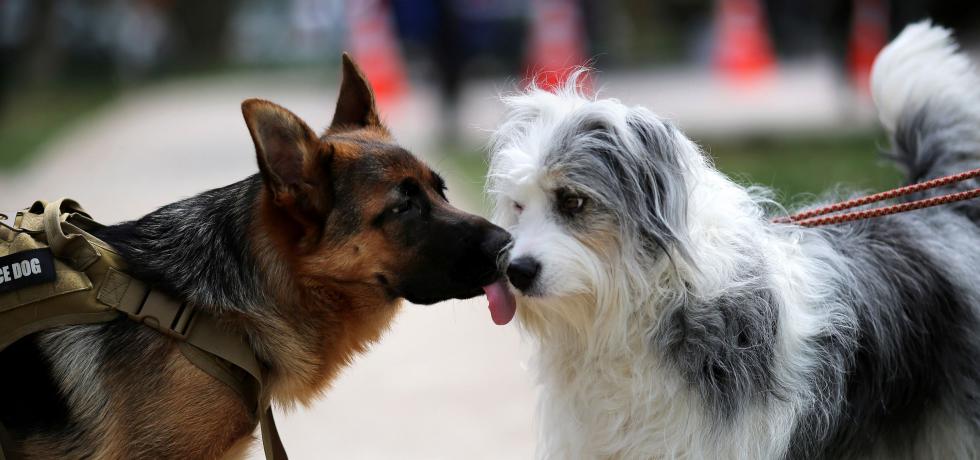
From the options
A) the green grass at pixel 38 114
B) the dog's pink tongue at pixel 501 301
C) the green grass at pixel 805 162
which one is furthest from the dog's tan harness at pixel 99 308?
the green grass at pixel 38 114

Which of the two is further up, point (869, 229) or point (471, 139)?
point (869, 229)

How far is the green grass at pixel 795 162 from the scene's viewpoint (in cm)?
1088

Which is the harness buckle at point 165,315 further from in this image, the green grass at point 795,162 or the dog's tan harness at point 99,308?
the green grass at point 795,162

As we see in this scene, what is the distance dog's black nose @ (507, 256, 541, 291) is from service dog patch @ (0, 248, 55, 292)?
159cm

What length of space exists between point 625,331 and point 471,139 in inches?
494

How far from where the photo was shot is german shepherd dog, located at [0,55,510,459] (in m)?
3.79

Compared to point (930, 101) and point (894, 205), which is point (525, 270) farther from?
point (930, 101)

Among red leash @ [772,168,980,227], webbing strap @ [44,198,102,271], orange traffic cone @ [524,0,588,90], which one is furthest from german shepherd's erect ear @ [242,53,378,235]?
orange traffic cone @ [524,0,588,90]

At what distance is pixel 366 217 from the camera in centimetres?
399

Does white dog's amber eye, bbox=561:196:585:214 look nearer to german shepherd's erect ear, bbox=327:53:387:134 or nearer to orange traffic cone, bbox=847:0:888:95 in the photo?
german shepherd's erect ear, bbox=327:53:387:134

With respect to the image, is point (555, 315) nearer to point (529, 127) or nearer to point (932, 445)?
point (529, 127)

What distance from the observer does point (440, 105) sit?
17250mm

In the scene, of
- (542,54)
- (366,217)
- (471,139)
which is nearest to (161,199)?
(471,139)

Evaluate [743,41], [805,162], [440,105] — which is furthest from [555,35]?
[805,162]
